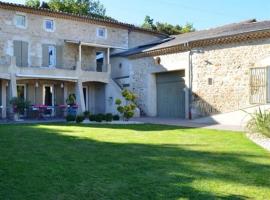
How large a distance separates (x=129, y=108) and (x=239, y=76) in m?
5.32

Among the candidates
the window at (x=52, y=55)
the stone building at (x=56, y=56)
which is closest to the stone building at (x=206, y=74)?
the stone building at (x=56, y=56)

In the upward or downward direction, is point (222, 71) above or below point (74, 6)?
below

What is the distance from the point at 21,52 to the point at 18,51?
20cm

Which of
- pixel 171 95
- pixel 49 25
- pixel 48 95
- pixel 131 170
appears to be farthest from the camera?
pixel 48 95

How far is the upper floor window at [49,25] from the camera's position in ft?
78.9

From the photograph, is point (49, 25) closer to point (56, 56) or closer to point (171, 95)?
point (56, 56)

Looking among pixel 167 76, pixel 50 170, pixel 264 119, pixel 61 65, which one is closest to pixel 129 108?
pixel 167 76

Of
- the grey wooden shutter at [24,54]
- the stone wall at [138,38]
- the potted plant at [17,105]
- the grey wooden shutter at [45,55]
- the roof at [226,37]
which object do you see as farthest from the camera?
the stone wall at [138,38]

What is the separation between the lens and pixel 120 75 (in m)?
26.0

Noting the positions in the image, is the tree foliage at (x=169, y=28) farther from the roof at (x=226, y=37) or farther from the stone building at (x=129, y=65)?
the roof at (x=226, y=37)

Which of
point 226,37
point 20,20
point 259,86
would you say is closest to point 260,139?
point 259,86

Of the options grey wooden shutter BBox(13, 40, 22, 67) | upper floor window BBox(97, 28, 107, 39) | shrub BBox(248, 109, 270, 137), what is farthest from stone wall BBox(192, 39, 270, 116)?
grey wooden shutter BBox(13, 40, 22, 67)

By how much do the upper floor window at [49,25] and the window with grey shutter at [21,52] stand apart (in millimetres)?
1861

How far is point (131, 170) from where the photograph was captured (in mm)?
5891
